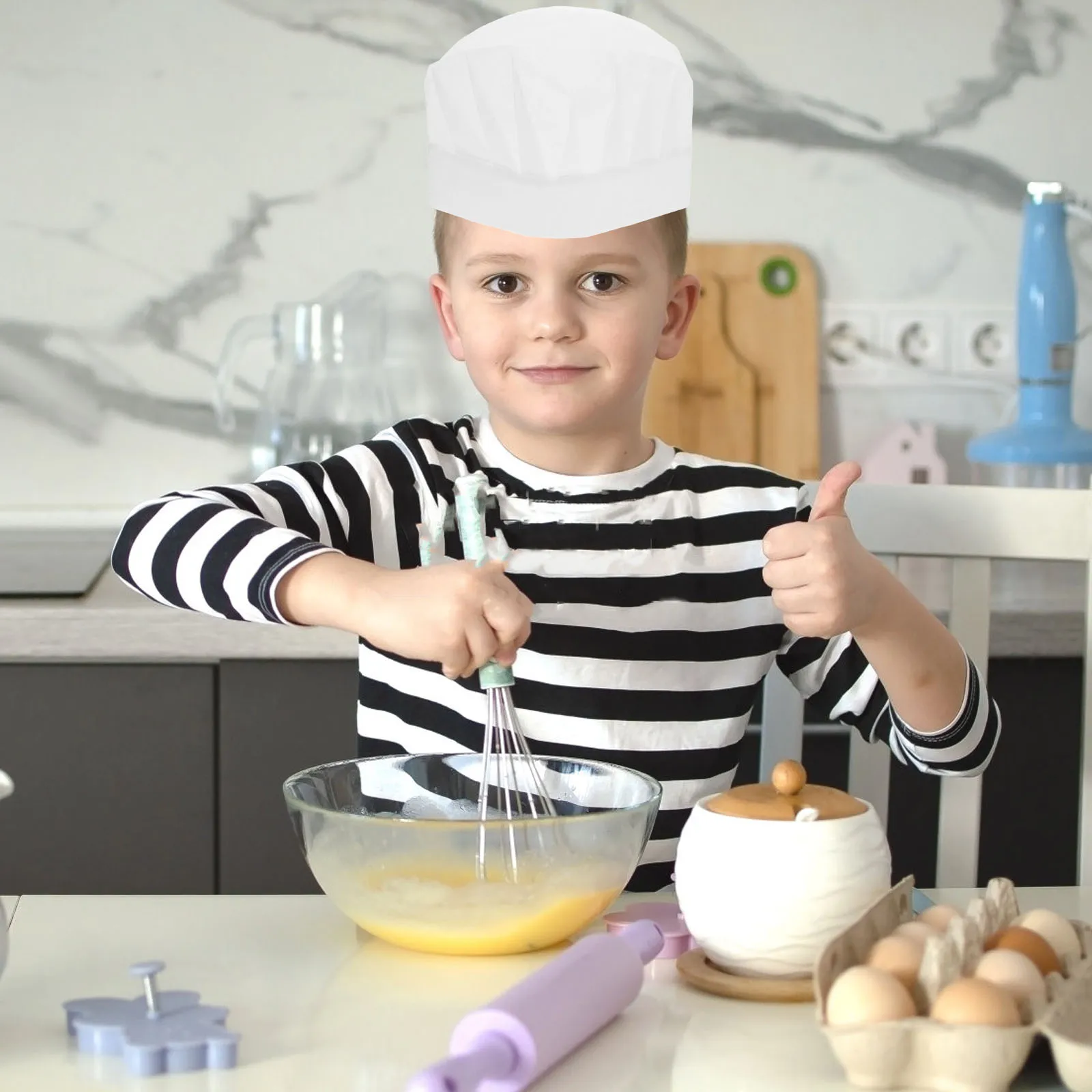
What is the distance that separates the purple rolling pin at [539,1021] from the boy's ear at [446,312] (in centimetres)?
51

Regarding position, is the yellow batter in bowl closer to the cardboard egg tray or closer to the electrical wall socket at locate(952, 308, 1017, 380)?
the cardboard egg tray

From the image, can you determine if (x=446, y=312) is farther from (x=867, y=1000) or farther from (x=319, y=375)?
(x=319, y=375)

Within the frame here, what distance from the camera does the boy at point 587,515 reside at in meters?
0.83

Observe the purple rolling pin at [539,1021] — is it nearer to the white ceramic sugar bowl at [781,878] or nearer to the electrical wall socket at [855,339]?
the white ceramic sugar bowl at [781,878]

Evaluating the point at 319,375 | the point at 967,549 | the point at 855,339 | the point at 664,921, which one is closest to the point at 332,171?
the point at 319,375

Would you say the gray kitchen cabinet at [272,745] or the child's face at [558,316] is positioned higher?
the child's face at [558,316]

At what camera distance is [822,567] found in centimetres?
77

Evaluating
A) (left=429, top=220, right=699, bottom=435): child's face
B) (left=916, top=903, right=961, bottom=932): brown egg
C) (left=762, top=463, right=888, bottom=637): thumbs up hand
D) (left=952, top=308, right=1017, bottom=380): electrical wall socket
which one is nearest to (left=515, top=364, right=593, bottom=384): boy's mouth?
(left=429, top=220, right=699, bottom=435): child's face

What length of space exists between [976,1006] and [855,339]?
1.41 metres

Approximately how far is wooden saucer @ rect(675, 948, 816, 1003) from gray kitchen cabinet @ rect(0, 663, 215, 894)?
774 mm

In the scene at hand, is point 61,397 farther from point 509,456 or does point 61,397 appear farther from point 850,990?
point 850,990

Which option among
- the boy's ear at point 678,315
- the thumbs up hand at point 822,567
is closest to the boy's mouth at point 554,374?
the boy's ear at point 678,315

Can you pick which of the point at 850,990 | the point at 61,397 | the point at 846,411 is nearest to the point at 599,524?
the point at 850,990

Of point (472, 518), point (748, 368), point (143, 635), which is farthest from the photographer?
point (748, 368)
